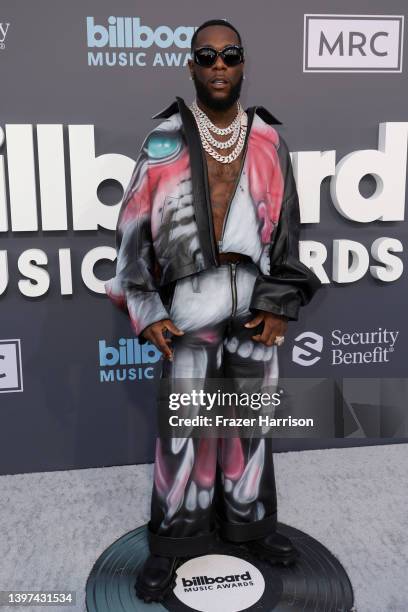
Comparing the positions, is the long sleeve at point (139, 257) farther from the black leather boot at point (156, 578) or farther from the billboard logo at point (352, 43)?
the billboard logo at point (352, 43)

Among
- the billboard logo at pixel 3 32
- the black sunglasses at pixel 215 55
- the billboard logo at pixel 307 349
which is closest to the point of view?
the black sunglasses at pixel 215 55

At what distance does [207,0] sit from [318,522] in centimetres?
196

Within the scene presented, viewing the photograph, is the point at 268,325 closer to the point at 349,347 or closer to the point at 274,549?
the point at 274,549

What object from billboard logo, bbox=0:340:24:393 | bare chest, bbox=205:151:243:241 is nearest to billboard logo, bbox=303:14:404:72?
bare chest, bbox=205:151:243:241

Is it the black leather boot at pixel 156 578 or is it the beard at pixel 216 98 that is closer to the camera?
the beard at pixel 216 98

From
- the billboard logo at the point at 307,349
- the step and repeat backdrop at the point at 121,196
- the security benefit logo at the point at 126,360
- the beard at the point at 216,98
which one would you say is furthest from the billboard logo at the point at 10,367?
the beard at the point at 216,98

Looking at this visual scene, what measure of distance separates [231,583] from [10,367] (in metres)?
1.21

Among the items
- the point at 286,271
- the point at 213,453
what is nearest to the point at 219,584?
the point at 213,453

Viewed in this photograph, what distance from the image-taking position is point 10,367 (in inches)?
93.4

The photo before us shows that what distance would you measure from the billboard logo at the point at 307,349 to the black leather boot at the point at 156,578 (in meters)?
1.09

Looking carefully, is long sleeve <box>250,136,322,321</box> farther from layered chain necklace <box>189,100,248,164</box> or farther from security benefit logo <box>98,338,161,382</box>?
security benefit logo <box>98,338,161,382</box>

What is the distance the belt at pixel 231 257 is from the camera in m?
1.61

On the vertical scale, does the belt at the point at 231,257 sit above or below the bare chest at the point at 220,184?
below

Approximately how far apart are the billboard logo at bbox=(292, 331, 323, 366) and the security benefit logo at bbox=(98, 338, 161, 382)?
60cm
